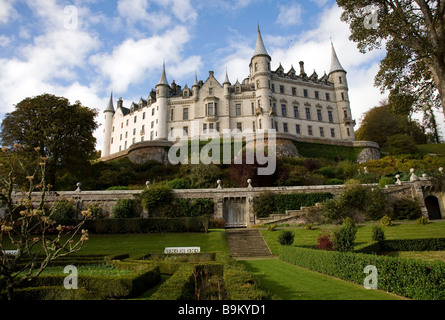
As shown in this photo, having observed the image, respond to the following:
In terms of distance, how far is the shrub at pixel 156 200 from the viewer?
2525 centimetres

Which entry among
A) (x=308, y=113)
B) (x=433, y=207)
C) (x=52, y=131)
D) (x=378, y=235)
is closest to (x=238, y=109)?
(x=308, y=113)

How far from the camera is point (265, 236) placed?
65.6 ft

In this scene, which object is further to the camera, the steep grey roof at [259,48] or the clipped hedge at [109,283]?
the steep grey roof at [259,48]

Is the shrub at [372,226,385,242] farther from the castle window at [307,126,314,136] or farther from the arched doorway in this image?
the castle window at [307,126,314,136]

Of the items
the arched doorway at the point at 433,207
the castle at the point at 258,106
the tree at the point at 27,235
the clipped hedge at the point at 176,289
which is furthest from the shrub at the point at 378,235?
the castle at the point at 258,106

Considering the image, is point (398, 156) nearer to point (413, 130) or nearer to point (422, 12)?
point (413, 130)

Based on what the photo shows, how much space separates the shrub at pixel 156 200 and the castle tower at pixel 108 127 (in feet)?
139

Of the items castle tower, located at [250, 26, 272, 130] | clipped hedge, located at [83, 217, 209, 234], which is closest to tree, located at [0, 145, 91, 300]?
clipped hedge, located at [83, 217, 209, 234]

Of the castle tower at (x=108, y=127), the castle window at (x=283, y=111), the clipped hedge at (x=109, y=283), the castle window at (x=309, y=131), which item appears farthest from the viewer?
the castle tower at (x=108, y=127)

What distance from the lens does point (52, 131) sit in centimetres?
2844

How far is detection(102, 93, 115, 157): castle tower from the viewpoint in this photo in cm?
6378

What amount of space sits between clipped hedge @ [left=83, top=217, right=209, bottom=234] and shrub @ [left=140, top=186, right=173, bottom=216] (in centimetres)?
323

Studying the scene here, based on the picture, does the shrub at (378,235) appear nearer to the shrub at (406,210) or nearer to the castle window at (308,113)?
the shrub at (406,210)

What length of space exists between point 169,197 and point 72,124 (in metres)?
14.9
